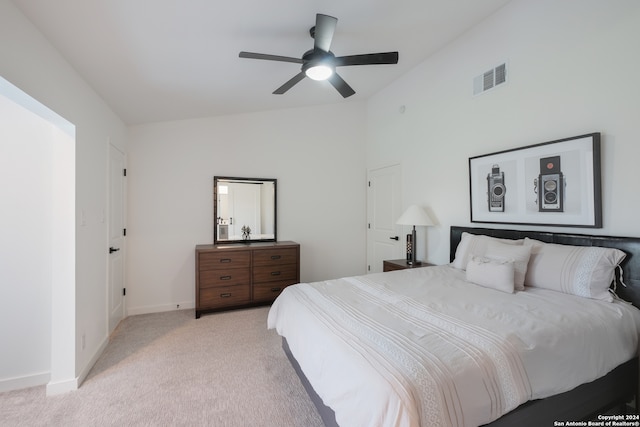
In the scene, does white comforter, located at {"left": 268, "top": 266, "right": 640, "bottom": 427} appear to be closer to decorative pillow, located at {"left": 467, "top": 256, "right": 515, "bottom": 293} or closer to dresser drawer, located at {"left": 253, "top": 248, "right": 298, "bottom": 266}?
decorative pillow, located at {"left": 467, "top": 256, "right": 515, "bottom": 293}

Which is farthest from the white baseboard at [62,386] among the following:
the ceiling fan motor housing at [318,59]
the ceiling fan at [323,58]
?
the ceiling fan motor housing at [318,59]

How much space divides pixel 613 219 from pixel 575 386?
129 centimetres

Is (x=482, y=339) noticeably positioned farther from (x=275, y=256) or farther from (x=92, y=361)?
(x=92, y=361)

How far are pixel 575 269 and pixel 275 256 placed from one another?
3.04 meters

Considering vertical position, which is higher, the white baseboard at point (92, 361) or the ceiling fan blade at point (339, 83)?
the ceiling fan blade at point (339, 83)

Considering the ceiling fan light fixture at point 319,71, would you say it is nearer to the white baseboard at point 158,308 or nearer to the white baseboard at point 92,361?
the white baseboard at point 92,361

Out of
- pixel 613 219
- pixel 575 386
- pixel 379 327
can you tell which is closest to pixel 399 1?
pixel 613 219

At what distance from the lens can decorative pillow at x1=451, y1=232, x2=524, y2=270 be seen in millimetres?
2492

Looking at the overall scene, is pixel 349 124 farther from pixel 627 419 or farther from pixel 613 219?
pixel 627 419

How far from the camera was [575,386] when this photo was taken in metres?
1.42

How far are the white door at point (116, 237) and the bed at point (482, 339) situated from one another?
78.9 inches

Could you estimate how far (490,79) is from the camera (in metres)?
2.80

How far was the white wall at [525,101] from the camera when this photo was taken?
1.95 metres

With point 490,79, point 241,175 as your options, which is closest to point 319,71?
point 490,79
